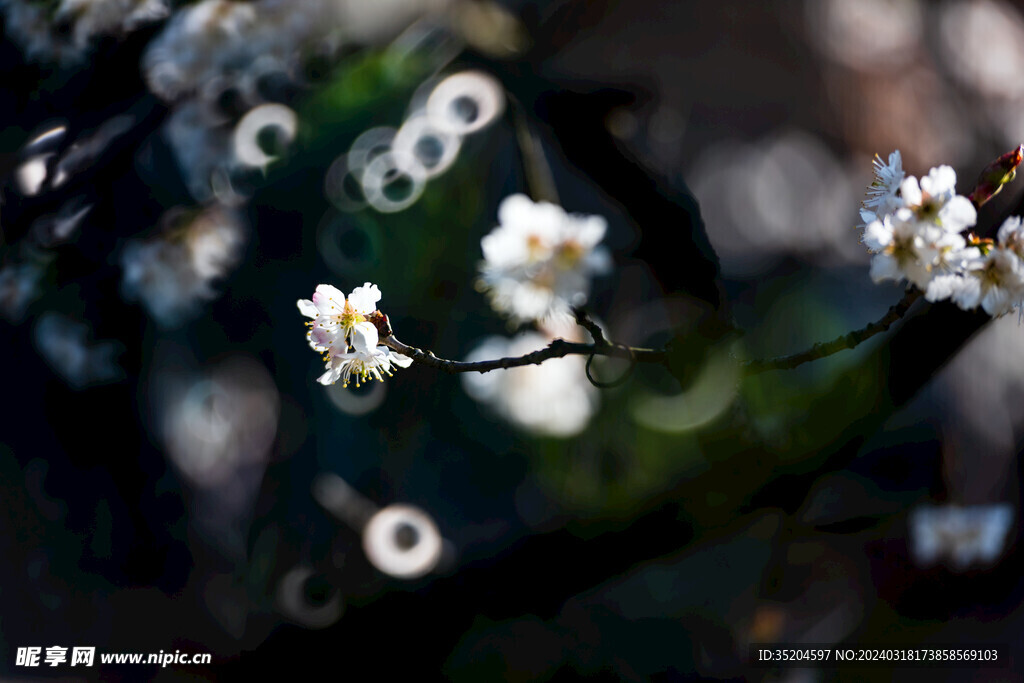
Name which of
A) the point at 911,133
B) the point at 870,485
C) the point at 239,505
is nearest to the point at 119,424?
the point at 239,505

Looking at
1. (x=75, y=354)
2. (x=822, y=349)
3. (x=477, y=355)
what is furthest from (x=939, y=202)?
(x=75, y=354)

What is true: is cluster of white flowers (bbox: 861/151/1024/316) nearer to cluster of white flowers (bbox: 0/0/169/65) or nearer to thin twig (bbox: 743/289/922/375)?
thin twig (bbox: 743/289/922/375)

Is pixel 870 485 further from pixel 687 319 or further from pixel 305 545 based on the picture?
pixel 305 545

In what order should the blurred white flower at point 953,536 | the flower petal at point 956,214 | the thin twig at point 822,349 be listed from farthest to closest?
the blurred white flower at point 953,536 < the thin twig at point 822,349 < the flower petal at point 956,214

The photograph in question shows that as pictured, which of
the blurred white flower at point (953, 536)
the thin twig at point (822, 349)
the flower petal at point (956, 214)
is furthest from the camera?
the blurred white flower at point (953, 536)

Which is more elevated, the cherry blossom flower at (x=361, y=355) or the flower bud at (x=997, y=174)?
the flower bud at (x=997, y=174)

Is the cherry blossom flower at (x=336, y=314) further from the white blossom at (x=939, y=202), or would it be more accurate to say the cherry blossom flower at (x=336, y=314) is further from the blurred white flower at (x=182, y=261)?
the white blossom at (x=939, y=202)

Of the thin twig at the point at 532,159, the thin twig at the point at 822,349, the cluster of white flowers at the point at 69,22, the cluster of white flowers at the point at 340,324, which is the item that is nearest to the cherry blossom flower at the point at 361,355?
the cluster of white flowers at the point at 340,324

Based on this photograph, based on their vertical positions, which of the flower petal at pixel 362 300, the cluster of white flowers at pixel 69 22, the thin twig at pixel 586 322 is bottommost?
the thin twig at pixel 586 322

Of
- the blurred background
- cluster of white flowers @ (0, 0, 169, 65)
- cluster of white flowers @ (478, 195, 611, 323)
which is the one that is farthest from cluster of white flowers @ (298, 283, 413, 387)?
cluster of white flowers @ (0, 0, 169, 65)
